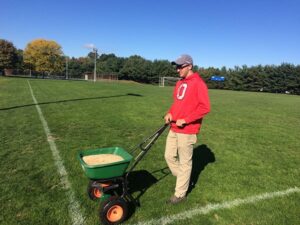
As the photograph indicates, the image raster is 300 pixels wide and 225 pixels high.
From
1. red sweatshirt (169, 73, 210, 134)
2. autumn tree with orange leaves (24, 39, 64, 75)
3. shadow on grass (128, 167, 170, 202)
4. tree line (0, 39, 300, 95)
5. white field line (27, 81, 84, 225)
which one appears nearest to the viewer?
white field line (27, 81, 84, 225)

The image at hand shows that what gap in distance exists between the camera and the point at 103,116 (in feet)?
37.8

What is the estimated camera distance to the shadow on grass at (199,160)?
523 centimetres

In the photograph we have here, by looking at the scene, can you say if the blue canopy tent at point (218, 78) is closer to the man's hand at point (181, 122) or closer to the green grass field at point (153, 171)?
the green grass field at point (153, 171)

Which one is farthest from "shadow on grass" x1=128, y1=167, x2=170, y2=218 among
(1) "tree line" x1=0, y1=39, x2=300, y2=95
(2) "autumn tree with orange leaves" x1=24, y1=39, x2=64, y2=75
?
(2) "autumn tree with orange leaves" x1=24, y1=39, x2=64, y2=75

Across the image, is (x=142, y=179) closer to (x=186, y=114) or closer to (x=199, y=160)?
(x=186, y=114)

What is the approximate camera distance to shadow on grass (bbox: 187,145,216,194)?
17.1 feet

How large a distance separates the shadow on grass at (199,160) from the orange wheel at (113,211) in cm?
141

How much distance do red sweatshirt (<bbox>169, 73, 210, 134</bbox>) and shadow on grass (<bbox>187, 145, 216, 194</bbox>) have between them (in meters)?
1.20

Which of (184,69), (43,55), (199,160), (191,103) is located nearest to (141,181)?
(191,103)

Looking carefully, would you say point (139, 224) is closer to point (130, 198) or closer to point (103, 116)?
point (130, 198)

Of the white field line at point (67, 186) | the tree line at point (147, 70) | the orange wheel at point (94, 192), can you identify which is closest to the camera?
the white field line at point (67, 186)

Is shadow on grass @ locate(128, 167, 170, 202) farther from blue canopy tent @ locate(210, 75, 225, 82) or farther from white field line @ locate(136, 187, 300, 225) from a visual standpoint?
blue canopy tent @ locate(210, 75, 225, 82)

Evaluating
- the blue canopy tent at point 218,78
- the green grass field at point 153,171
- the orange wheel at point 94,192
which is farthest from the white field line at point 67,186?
the blue canopy tent at point 218,78

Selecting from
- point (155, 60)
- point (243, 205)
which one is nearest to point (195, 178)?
point (243, 205)
